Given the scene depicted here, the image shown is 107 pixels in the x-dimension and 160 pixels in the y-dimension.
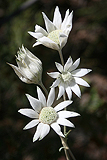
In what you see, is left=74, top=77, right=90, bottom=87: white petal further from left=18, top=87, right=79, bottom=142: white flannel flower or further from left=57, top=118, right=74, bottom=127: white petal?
left=57, top=118, right=74, bottom=127: white petal

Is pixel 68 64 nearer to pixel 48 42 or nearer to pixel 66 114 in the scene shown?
pixel 48 42

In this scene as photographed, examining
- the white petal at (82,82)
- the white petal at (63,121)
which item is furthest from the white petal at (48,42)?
the white petal at (63,121)

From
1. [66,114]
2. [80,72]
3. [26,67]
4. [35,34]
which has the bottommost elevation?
[66,114]

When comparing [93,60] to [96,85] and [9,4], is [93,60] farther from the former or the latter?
[9,4]

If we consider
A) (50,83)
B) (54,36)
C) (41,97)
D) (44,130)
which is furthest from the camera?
(50,83)

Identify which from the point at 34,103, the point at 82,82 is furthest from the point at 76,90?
the point at 34,103

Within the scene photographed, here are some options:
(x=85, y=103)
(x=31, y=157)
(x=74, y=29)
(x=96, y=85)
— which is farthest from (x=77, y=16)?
(x=31, y=157)

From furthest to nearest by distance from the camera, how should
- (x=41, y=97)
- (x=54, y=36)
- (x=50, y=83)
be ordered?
(x=50, y=83) < (x=54, y=36) < (x=41, y=97)

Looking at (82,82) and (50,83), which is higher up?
(82,82)
